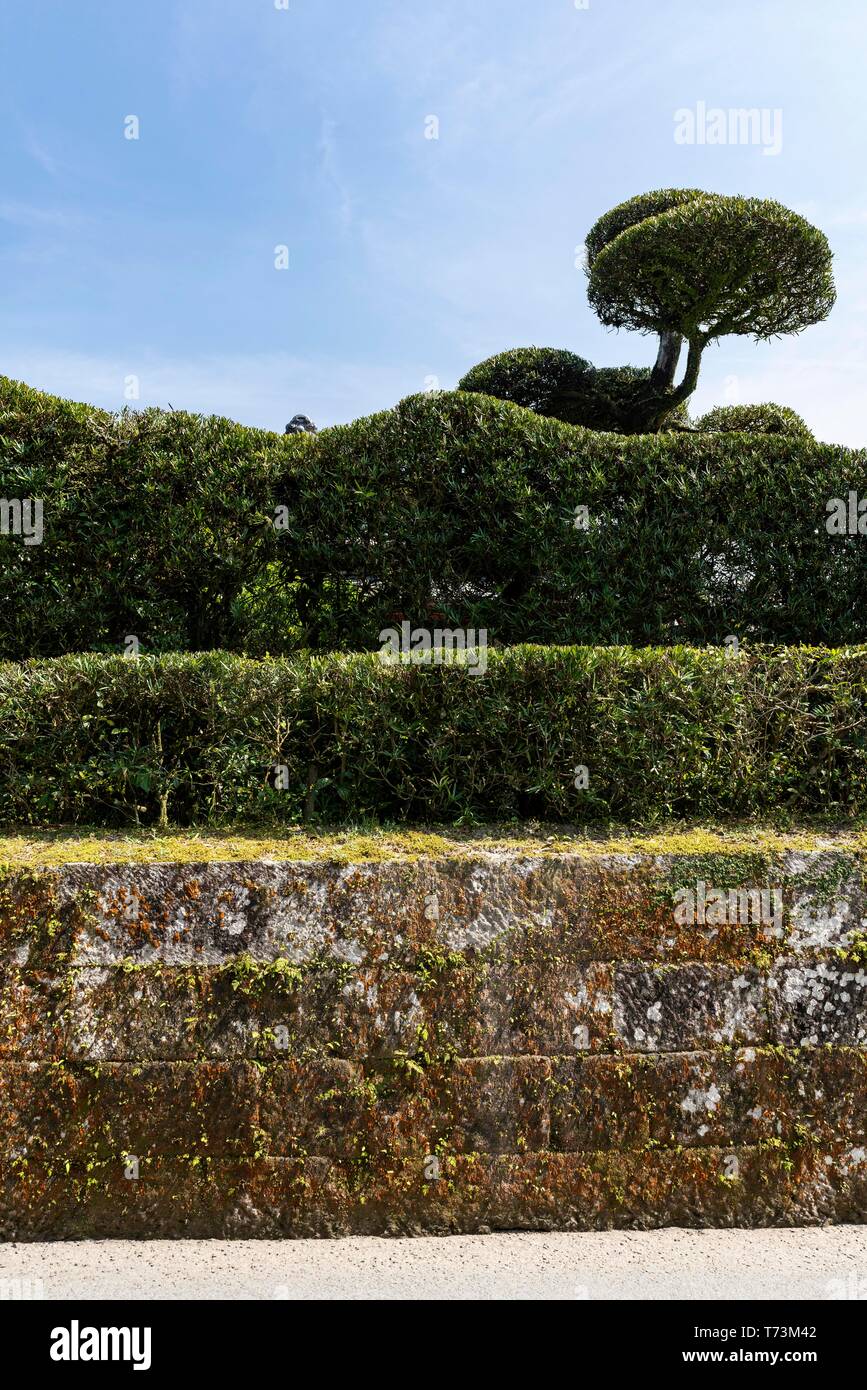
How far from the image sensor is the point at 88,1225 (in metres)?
3.49

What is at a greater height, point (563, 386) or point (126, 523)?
point (563, 386)

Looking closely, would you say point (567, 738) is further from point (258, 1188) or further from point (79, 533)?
point (79, 533)

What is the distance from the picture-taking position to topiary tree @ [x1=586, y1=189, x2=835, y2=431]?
10.6 m

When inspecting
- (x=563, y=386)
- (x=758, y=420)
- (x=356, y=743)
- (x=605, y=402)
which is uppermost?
(x=563, y=386)

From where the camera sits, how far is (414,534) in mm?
6484

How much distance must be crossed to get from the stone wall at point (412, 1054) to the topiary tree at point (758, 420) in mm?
10696

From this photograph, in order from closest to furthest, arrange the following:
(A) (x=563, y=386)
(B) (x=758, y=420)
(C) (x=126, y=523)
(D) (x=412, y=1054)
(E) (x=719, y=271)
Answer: (D) (x=412, y=1054), (C) (x=126, y=523), (E) (x=719, y=271), (B) (x=758, y=420), (A) (x=563, y=386)

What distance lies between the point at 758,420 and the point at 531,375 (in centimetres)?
373

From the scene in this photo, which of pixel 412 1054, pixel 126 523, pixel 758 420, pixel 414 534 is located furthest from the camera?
pixel 758 420

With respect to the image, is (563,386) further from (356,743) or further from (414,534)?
(356,743)

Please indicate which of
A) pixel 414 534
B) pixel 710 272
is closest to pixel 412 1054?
pixel 414 534

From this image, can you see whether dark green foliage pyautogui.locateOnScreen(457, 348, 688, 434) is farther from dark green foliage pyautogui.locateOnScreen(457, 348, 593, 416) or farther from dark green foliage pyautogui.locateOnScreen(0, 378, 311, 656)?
dark green foliage pyautogui.locateOnScreen(0, 378, 311, 656)

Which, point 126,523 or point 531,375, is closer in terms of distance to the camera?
point 126,523

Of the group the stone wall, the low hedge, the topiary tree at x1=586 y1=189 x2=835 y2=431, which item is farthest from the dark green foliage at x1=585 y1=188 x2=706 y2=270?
the stone wall
